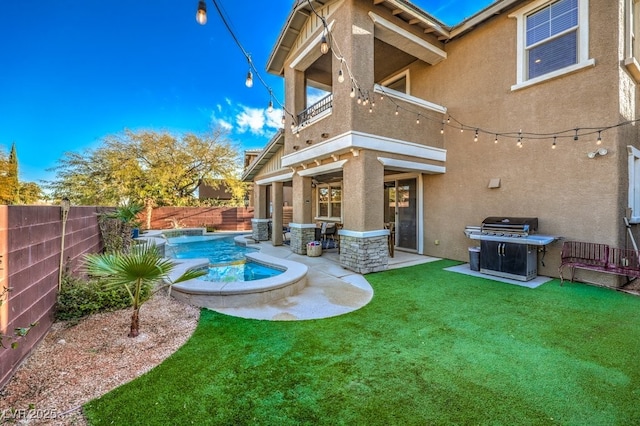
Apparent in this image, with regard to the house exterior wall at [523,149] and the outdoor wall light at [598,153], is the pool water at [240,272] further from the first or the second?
the outdoor wall light at [598,153]

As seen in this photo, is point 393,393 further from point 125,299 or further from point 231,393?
point 125,299

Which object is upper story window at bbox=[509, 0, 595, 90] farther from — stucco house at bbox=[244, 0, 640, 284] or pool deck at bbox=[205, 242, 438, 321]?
pool deck at bbox=[205, 242, 438, 321]

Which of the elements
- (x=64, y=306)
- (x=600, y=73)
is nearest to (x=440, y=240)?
(x=600, y=73)

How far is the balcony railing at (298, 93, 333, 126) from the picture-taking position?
8320mm

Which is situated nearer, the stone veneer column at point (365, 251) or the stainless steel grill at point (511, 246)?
the stainless steel grill at point (511, 246)

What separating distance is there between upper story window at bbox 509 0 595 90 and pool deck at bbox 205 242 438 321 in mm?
6152

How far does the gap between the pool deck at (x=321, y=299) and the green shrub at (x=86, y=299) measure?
159 cm

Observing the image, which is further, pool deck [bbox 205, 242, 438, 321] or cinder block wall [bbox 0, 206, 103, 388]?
pool deck [bbox 205, 242, 438, 321]

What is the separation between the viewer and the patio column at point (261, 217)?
1404cm

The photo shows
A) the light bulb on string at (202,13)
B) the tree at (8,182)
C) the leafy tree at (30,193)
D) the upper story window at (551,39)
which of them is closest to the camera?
the light bulb on string at (202,13)

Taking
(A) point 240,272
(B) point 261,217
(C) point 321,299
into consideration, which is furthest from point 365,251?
(B) point 261,217

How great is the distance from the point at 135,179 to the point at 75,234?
56.3 feet

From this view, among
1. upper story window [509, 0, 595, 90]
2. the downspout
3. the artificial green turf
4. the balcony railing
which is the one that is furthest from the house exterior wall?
the downspout

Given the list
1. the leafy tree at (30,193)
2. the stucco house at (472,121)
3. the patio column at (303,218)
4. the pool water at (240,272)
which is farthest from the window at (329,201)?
the leafy tree at (30,193)
